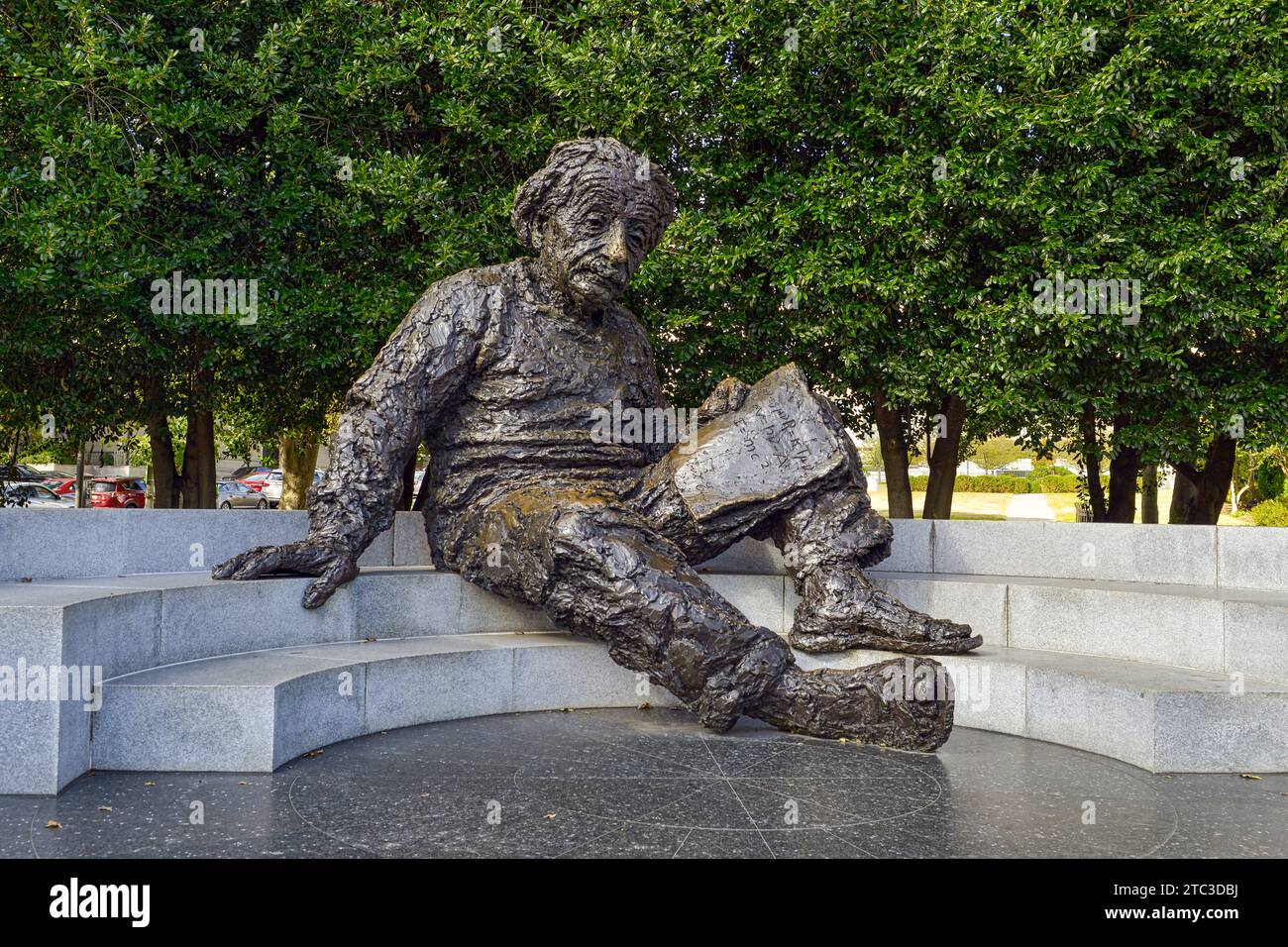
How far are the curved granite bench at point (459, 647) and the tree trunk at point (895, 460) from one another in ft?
12.8

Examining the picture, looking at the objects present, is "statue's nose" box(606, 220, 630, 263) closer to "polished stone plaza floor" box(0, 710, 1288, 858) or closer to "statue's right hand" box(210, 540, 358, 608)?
"statue's right hand" box(210, 540, 358, 608)

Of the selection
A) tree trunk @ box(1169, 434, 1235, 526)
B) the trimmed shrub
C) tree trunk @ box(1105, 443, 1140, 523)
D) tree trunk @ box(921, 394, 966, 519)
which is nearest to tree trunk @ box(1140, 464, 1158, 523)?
tree trunk @ box(1169, 434, 1235, 526)

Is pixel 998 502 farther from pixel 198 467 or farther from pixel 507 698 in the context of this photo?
pixel 507 698

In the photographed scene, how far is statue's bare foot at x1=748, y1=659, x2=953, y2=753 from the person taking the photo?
173 inches

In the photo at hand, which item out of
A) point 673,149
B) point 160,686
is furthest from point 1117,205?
point 160,686

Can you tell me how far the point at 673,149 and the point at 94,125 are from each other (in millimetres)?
4462

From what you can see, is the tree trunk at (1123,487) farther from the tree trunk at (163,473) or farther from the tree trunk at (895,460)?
the tree trunk at (163,473)

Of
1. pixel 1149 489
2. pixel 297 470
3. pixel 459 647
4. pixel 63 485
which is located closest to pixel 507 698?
pixel 459 647

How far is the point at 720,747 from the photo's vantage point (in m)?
4.50

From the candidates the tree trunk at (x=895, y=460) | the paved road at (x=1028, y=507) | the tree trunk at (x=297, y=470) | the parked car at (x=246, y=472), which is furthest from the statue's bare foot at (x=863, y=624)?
the parked car at (x=246, y=472)

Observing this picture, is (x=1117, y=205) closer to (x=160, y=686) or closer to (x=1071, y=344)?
(x=1071, y=344)

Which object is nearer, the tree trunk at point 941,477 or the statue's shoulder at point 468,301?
Result: the statue's shoulder at point 468,301

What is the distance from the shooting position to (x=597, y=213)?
5.23 meters

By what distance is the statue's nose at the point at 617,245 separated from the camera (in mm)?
5223
